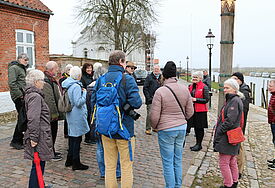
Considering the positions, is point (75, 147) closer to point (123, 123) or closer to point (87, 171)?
point (87, 171)

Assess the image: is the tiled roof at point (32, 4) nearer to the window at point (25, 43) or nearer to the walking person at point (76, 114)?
the window at point (25, 43)

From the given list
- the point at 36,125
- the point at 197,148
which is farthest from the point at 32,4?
the point at 36,125

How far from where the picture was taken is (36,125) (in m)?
3.48

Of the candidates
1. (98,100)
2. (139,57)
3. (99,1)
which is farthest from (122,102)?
(139,57)

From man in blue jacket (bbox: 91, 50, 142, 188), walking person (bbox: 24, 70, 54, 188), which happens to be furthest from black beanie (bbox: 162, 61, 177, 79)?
walking person (bbox: 24, 70, 54, 188)

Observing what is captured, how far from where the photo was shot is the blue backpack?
11.0ft

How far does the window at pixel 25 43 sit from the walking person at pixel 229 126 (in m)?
10.9

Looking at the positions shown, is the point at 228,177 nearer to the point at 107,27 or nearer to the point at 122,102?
the point at 122,102

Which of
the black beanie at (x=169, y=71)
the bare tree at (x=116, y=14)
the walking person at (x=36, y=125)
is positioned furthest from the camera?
the bare tree at (x=116, y=14)

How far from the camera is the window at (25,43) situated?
1216cm

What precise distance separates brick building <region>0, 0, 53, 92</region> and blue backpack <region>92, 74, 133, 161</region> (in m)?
9.68

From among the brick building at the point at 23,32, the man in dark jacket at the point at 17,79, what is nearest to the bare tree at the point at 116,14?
the brick building at the point at 23,32

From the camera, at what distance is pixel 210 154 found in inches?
234

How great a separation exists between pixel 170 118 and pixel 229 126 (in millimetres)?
944
